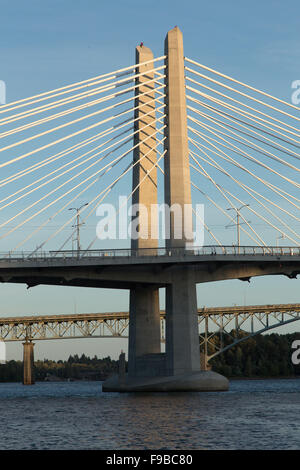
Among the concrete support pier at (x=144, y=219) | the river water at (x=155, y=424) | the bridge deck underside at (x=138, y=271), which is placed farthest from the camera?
the concrete support pier at (x=144, y=219)

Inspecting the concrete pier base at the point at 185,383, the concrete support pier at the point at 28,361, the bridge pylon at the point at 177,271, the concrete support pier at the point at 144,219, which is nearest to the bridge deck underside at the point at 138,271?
the bridge pylon at the point at 177,271

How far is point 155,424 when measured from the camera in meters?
47.6

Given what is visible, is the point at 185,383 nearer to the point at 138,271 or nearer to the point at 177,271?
the point at 177,271

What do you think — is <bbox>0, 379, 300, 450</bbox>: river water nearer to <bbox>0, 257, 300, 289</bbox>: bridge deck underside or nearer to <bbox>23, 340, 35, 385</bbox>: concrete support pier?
<bbox>0, 257, 300, 289</bbox>: bridge deck underside

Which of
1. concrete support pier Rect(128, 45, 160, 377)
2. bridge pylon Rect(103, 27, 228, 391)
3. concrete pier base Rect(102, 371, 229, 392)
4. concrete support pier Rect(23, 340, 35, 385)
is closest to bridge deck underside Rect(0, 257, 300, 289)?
bridge pylon Rect(103, 27, 228, 391)

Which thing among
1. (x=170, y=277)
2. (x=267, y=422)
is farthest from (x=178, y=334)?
(x=267, y=422)

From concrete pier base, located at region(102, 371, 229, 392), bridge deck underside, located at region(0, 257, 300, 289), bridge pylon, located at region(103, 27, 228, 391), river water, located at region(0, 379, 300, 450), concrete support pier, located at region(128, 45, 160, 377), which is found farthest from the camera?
concrete support pier, located at region(128, 45, 160, 377)

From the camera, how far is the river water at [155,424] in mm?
39656

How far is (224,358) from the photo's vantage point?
7067 inches

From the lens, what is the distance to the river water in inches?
1561

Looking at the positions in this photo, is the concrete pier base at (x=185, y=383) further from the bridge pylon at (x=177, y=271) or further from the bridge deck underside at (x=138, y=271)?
the bridge deck underside at (x=138, y=271)

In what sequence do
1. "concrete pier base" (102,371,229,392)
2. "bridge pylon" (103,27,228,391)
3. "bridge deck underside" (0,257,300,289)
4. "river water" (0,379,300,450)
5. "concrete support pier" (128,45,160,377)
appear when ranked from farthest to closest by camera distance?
"concrete support pier" (128,45,160,377) < "concrete pier base" (102,371,229,392) < "bridge pylon" (103,27,228,391) < "bridge deck underside" (0,257,300,289) < "river water" (0,379,300,450)

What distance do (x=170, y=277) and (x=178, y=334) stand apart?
521 centimetres
